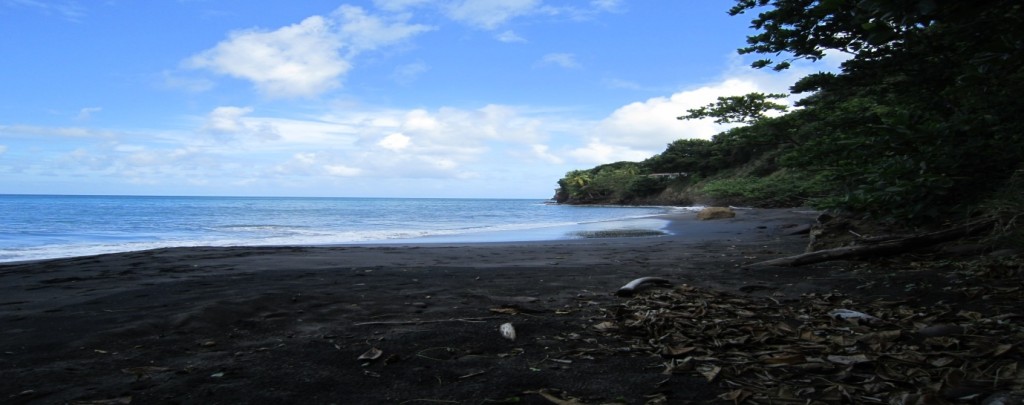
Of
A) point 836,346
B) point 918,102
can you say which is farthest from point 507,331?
point 918,102

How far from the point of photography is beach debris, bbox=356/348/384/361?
3.12 m

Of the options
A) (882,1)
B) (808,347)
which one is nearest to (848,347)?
(808,347)

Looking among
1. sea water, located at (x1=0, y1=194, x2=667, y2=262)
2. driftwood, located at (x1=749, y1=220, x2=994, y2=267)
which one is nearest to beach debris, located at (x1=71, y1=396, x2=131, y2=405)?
driftwood, located at (x1=749, y1=220, x2=994, y2=267)

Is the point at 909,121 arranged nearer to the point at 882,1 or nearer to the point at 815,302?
the point at 815,302

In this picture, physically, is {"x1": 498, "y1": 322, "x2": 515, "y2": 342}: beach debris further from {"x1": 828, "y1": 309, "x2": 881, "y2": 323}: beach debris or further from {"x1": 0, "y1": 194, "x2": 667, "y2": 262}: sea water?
{"x1": 0, "y1": 194, "x2": 667, "y2": 262}: sea water

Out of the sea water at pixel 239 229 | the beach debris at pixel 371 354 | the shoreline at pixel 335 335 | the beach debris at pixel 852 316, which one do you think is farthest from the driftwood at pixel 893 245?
the sea water at pixel 239 229

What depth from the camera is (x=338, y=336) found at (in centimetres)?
365

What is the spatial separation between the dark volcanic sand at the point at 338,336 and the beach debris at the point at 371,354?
0.03 meters

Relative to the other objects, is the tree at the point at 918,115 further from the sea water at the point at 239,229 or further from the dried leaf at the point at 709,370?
the sea water at the point at 239,229

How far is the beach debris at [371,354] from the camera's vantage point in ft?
10.2

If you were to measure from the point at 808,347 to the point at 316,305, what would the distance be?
12.5 ft

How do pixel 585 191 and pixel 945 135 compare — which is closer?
pixel 945 135

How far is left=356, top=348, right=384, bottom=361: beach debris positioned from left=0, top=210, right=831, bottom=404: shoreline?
0.01 metres

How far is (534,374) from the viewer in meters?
2.84
